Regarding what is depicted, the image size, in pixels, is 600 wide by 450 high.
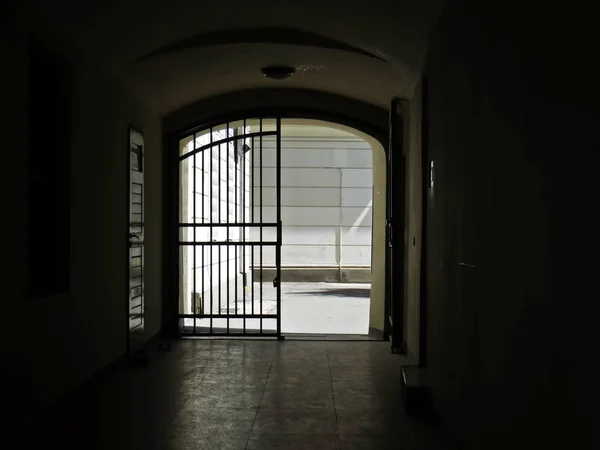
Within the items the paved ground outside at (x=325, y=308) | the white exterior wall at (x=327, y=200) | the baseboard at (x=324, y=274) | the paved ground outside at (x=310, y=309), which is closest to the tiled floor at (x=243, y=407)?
the paved ground outside at (x=310, y=309)

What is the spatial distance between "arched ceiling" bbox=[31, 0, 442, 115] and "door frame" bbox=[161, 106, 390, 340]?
441mm

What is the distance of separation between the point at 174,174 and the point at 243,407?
11.7ft

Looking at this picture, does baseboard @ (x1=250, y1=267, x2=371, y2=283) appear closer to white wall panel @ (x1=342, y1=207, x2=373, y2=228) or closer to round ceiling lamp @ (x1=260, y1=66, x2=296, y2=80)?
white wall panel @ (x1=342, y1=207, x2=373, y2=228)

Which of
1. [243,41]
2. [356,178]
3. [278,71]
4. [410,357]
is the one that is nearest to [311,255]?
[356,178]

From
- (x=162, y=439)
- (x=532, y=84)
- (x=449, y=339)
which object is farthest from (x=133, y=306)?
(x=532, y=84)

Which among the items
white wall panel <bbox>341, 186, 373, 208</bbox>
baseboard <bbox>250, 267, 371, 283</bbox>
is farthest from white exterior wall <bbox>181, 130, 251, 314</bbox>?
white wall panel <bbox>341, 186, 373, 208</bbox>

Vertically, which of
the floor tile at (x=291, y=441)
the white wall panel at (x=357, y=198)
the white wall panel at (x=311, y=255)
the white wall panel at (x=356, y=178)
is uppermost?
the white wall panel at (x=356, y=178)

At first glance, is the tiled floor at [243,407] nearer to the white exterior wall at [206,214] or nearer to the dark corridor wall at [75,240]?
the dark corridor wall at [75,240]

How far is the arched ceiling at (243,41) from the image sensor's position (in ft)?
13.3

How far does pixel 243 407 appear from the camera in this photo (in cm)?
420

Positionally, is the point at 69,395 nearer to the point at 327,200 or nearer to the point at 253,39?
the point at 253,39

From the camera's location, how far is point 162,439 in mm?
3549

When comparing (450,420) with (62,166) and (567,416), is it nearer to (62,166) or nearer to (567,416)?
(567,416)

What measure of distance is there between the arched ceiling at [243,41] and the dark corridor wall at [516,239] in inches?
35.5
